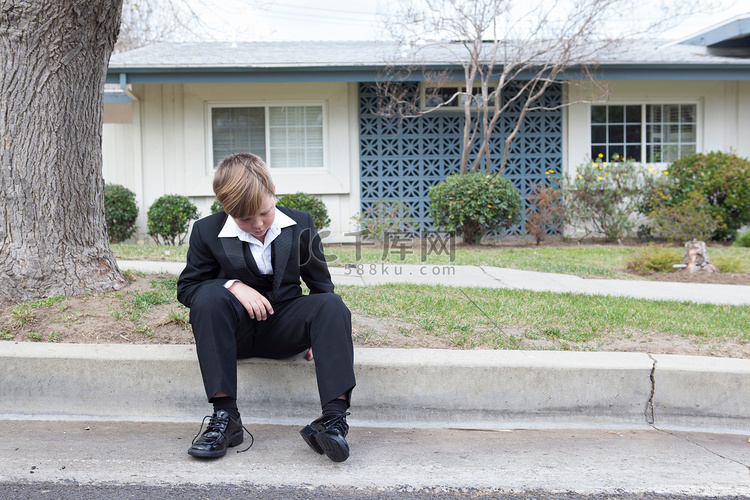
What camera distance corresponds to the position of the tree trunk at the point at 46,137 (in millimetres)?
4207

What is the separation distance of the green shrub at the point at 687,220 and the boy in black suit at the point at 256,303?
8407 mm

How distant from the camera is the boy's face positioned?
308cm

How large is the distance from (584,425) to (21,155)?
3990 millimetres

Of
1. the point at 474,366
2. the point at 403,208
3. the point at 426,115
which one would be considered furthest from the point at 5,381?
the point at 426,115

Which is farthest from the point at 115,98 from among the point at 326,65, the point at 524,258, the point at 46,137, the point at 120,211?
the point at 46,137

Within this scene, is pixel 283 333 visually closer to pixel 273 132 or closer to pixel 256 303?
pixel 256 303

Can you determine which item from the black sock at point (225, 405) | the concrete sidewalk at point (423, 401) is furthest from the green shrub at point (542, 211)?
the black sock at point (225, 405)

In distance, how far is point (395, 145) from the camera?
40.3 ft

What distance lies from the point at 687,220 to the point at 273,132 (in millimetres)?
7560

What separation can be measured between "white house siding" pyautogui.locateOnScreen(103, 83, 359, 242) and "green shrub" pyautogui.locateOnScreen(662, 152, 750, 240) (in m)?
5.94

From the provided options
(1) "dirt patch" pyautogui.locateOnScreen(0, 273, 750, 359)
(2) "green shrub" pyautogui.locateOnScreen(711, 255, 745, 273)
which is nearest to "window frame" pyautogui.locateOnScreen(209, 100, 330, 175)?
(2) "green shrub" pyautogui.locateOnScreen(711, 255, 745, 273)

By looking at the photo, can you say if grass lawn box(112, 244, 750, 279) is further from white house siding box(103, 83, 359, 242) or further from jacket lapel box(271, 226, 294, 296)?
jacket lapel box(271, 226, 294, 296)

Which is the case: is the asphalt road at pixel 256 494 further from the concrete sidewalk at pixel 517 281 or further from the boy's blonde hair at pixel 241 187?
the concrete sidewalk at pixel 517 281

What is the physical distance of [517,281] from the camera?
22.7ft
